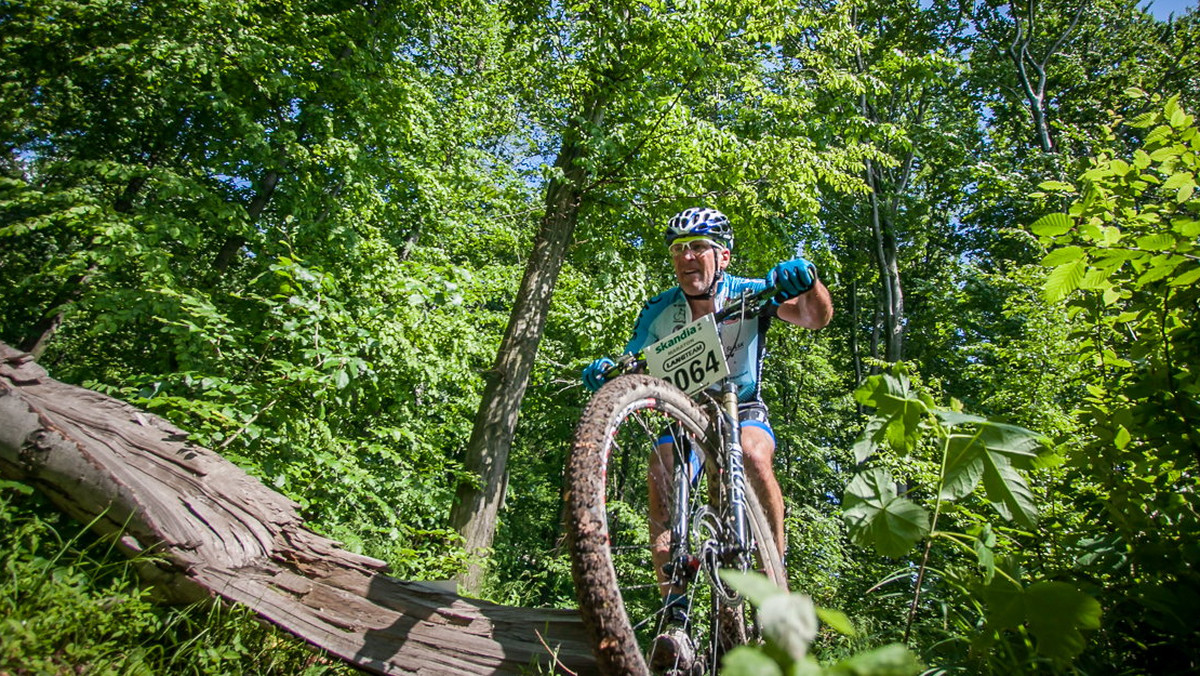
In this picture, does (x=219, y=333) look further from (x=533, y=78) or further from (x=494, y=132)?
(x=494, y=132)

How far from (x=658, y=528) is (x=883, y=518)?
1142 millimetres

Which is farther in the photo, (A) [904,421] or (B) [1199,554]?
(A) [904,421]

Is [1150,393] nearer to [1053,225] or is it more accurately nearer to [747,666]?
[1053,225]

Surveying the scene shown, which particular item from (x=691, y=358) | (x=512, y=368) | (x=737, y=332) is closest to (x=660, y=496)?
(x=691, y=358)

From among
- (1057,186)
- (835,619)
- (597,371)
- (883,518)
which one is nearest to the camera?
(835,619)

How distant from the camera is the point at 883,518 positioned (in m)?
1.45

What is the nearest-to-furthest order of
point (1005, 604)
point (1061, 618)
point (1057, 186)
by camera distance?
point (1061, 618) < point (1005, 604) < point (1057, 186)

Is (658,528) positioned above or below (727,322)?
below

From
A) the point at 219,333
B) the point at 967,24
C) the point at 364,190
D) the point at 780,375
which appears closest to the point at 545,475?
the point at 780,375

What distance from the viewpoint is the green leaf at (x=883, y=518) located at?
1417mm

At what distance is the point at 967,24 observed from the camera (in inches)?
583

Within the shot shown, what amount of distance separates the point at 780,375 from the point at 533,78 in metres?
11.8

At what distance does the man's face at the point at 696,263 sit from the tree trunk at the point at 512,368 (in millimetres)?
3370

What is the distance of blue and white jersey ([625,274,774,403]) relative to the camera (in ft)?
9.64
